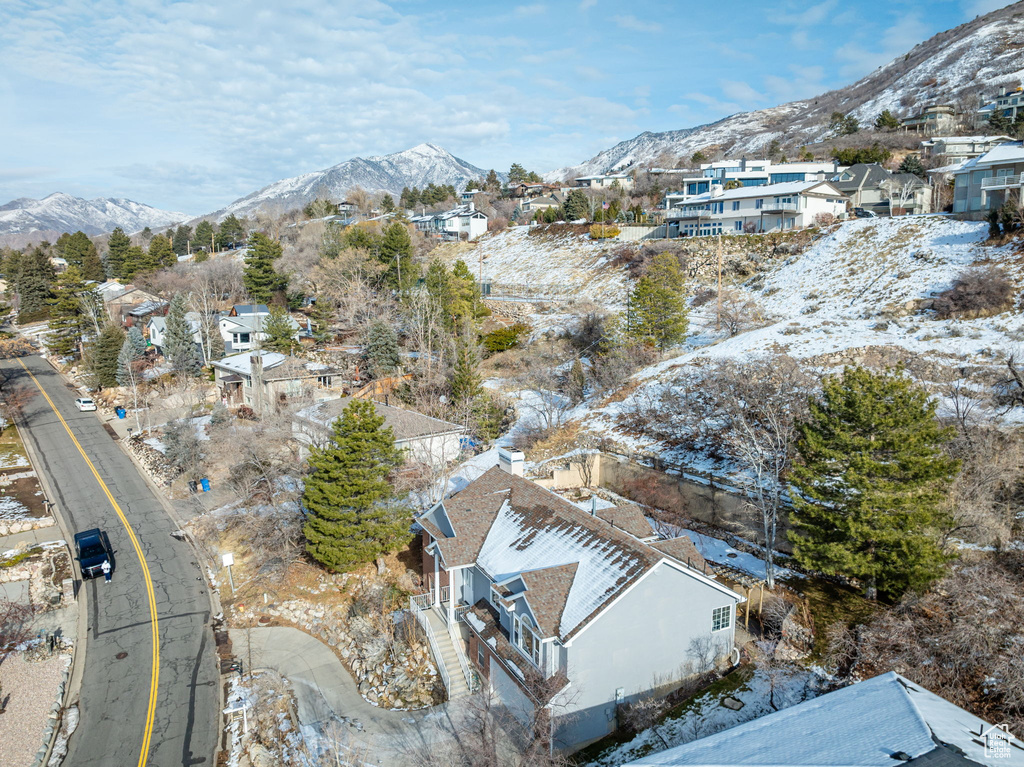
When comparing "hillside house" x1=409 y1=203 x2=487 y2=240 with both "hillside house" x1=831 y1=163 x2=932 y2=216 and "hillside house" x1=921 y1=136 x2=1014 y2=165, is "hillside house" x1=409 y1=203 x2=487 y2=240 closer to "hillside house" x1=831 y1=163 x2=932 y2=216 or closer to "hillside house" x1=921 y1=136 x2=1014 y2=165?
"hillside house" x1=831 y1=163 x2=932 y2=216

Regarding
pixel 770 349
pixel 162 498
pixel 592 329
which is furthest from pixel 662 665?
pixel 592 329

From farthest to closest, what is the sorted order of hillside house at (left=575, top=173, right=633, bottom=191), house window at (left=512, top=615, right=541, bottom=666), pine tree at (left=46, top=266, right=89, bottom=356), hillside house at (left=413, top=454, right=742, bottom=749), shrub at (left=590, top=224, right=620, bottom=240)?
hillside house at (left=575, top=173, right=633, bottom=191), shrub at (left=590, top=224, right=620, bottom=240), pine tree at (left=46, top=266, right=89, bottom=356), house window at (left=512, top=615, right=541, bottom=666), hillside house at (left=413, top=454, right=742, bottom=749)

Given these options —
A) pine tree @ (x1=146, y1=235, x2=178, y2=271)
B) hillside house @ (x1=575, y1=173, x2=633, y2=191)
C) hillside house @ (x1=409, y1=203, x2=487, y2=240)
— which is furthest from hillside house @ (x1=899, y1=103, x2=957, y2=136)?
pine tree @ (x1=146, y1=235, x2=178, y2=271)

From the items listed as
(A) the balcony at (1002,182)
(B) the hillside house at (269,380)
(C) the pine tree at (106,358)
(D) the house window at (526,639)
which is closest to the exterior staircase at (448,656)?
(D) the house window at (526,639)

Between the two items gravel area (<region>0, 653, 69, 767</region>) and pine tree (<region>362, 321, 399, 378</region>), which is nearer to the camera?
gravel area (<region>0, 653, 69, 767</region>)

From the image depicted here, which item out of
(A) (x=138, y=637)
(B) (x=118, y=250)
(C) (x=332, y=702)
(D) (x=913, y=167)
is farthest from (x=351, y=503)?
(B) (x=118, y=250)

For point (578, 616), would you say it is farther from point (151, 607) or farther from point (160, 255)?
point (160, 255)
